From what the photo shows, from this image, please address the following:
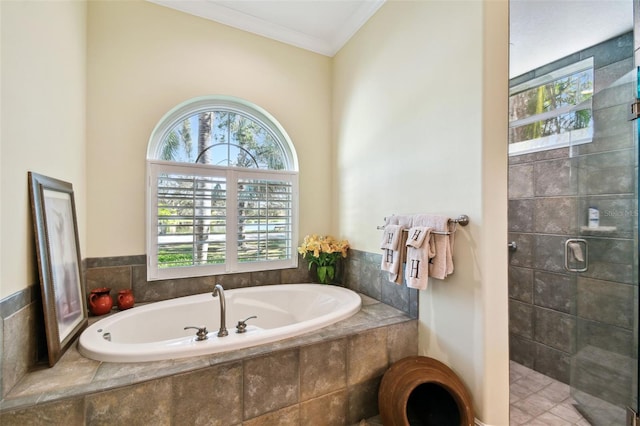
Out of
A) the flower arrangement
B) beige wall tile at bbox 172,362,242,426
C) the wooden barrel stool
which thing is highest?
the flower arrangement

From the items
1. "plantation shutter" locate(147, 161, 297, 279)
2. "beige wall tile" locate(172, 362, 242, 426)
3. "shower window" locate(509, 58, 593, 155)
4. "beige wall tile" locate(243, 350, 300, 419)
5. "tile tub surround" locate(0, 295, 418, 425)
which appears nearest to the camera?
"tile tub surround" locate(0, 295, 418, 425)

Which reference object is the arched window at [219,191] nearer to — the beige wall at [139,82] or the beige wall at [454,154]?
the beige wall at [139,82]

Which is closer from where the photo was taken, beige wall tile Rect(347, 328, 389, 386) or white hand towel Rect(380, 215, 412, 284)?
beige wall tile Rect(347, 328, 389, 386)

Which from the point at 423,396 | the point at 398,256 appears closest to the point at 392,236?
the point at 398,256

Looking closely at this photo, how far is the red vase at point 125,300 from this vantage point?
1.87 metres

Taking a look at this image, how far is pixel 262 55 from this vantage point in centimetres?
248

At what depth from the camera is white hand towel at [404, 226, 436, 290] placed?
61.8 inches

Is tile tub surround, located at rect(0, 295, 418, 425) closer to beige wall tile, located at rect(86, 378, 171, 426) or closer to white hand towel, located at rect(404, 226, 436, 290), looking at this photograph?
beige wall tile, located at rect(86, 378, 171, 426)

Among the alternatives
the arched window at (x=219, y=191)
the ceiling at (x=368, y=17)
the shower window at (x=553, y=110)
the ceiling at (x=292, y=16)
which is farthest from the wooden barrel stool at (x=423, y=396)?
the ceiling at (x=292, y=16)

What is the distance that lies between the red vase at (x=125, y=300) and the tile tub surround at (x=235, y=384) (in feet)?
1.69

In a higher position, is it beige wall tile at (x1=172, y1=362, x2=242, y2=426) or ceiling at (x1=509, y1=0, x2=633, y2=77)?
ceiling at (x1=509, y1=0, x2=633, y2=77)

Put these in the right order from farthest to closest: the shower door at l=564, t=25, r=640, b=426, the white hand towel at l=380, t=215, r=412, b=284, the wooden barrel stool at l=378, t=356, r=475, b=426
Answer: the white hand towel at l=380, t=215, r=412, b=284, the shower door at l=564, t=25, r=640, b=426, the wooden barrel stool at l=378, t=356, r=475, b=426

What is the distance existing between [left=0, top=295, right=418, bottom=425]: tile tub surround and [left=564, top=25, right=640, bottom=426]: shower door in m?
1.21

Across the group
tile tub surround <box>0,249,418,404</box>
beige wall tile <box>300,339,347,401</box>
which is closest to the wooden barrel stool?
beige wall tile <box>300,339,347,401</box>
